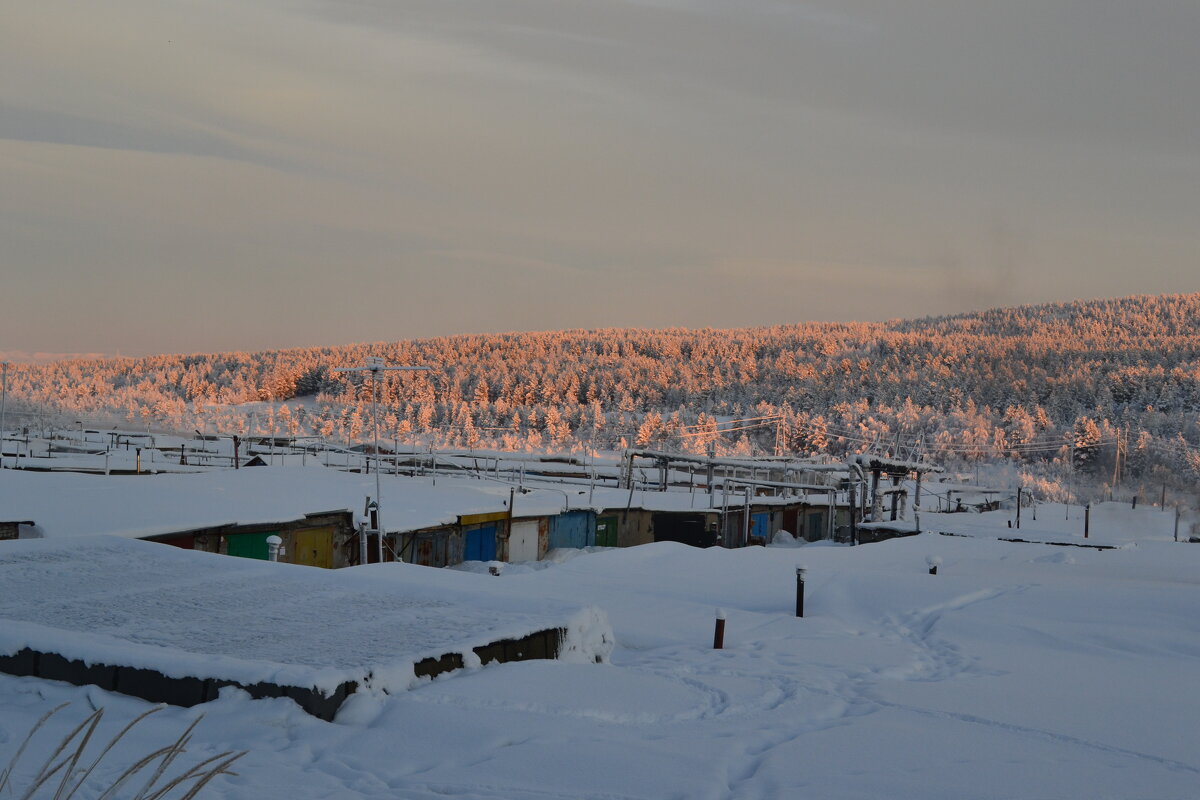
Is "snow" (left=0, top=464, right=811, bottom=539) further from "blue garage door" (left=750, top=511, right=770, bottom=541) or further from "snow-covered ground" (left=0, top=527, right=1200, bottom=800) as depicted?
"snow-covered ground" (left=0, top=527, right=1200, bottom=800)

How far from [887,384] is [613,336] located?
6547 cm

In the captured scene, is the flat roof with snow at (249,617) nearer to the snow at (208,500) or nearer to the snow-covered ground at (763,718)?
the snow-covered ground at (763,718)

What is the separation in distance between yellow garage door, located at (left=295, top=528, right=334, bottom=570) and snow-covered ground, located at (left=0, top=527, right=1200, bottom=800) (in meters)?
9.54

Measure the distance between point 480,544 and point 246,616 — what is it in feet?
59.8

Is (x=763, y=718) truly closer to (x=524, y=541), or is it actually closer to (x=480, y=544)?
(x=480, y=544)

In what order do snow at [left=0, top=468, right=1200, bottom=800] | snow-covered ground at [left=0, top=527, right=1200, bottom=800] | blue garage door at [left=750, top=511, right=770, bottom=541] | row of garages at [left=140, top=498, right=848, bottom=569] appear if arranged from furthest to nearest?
blue garage door at [left=750, top=511, right=770, bottom=541]
row of garages at [left=140, top=498, right=848, bottom=569]
snow at [left=0, top=468, right=1200, bottom=800]
snow-covered ground at [left=0, top=527, right=1200, bottom=800]

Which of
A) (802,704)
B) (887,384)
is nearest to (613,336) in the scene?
(887,384)

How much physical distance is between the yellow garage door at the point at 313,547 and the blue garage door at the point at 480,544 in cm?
433

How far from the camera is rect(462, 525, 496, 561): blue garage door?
26.1m

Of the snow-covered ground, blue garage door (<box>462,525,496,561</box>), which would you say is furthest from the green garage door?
the snow-covered ground

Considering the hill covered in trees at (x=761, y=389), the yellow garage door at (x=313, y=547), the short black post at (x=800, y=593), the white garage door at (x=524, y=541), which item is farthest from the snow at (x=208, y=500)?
the hill covered in trees at (x=761, y=389)

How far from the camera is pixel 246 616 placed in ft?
28.1

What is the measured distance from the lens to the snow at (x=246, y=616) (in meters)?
6.94

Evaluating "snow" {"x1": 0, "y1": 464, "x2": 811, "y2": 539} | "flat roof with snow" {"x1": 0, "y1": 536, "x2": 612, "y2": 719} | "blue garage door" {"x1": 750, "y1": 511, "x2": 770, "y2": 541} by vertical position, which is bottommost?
"blue garage door" {"x1": 750, "y1": 511, "x2": 770, "y2": 541}
